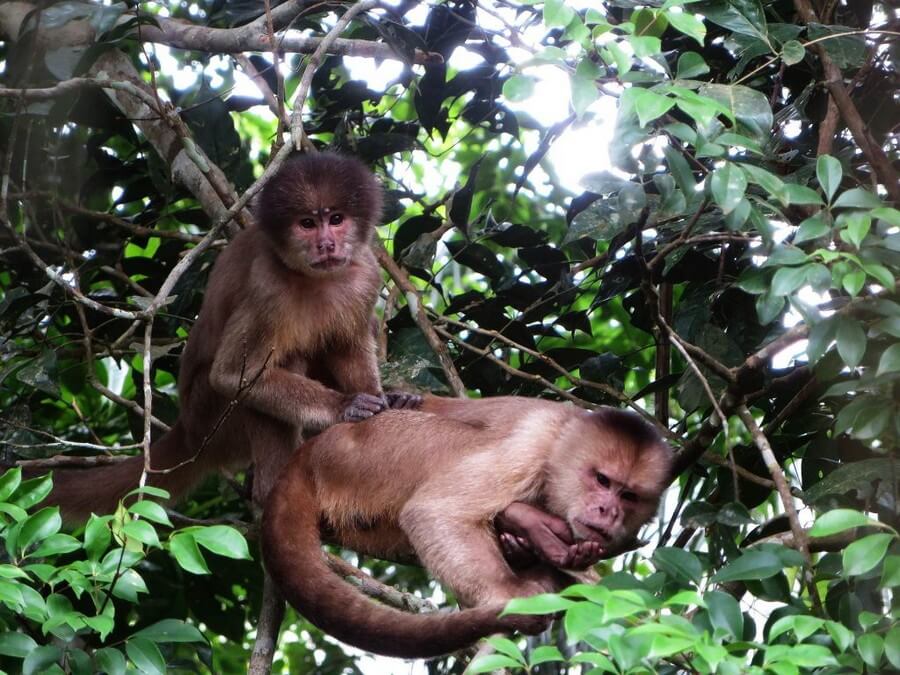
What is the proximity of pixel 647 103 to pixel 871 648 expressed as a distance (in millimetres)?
1433

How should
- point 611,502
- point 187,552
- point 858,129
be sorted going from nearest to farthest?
point 187,552 → point 858,129 → point 611,502

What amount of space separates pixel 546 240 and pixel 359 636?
7.46 ft

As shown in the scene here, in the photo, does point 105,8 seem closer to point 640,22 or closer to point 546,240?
point 546,240

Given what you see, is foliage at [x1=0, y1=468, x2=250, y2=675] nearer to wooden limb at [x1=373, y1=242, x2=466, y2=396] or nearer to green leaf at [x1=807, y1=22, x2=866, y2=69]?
wooden limb at [x1=373, y1=242, x2=466, y2=396]

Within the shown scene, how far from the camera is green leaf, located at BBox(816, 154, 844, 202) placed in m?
3.05

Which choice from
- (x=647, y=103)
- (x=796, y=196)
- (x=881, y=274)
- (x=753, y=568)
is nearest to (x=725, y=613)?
(x=753, y=568)

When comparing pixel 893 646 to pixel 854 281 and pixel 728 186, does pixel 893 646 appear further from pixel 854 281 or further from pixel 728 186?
pixel 728 186

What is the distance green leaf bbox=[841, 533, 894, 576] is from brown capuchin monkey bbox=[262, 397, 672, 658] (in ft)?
4.67

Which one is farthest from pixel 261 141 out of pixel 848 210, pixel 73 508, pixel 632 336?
pixel 848 210

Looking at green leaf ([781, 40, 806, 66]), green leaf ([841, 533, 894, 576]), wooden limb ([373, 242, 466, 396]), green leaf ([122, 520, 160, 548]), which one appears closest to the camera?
green leaf ([841, 533, 894, 576])

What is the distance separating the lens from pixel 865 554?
8.54ft

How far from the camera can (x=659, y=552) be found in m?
2.88

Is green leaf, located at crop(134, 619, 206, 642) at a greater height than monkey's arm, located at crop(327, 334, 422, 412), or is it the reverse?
green leaf, located at crop(134, 619, 206, 642)

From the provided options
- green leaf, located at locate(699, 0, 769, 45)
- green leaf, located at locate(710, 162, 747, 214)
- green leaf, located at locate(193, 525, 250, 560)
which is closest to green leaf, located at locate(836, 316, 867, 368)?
green leaf, located at locate(710, 162, 747, 214)
